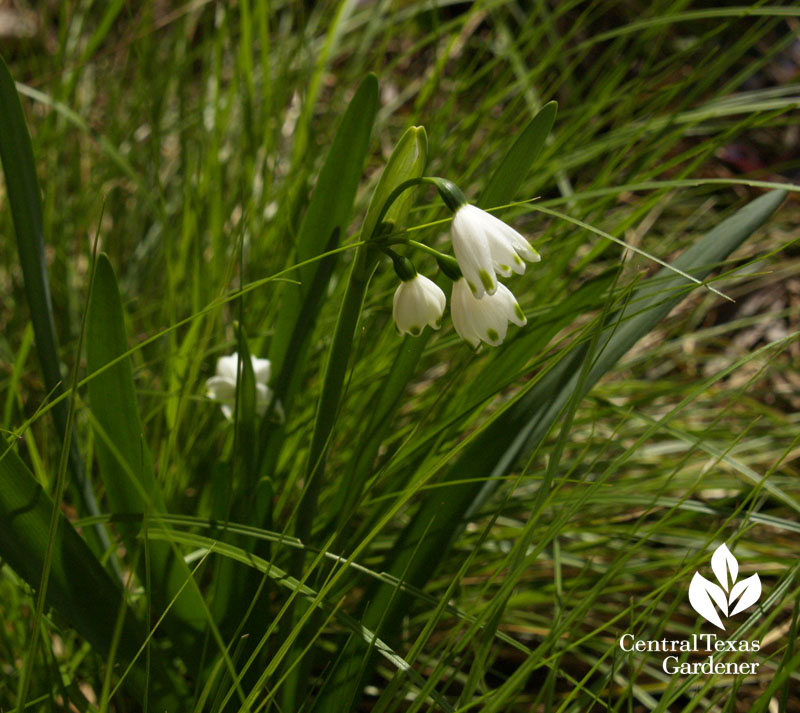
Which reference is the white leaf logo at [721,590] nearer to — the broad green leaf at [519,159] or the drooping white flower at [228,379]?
the broad green leaf at [519,159]

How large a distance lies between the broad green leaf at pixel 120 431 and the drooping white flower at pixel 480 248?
0.30 metres

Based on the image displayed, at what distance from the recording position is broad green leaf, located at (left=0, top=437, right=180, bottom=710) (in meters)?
0.57

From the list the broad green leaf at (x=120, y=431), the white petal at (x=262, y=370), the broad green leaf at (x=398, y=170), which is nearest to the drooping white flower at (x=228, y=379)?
the white petal at (x=262, y=370)

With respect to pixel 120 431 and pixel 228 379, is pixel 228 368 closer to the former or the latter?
pixel 228 379

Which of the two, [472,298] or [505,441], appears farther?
[505,441]

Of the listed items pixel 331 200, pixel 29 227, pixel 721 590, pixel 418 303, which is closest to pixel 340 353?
pixel 418 303

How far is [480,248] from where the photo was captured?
1.67 ft

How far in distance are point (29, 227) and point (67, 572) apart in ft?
0.99

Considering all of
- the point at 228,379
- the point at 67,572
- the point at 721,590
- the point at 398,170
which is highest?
the point at 398,170

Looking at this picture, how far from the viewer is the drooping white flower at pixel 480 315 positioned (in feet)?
1.81

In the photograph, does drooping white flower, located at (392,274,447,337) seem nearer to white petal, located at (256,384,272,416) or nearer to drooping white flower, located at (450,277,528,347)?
drooping white flower, located at (450,277,528,347)

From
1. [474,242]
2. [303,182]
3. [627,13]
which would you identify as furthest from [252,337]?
[627,13]

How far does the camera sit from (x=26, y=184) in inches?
25.0

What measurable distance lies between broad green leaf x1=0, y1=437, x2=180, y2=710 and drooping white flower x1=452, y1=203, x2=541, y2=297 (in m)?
0.36
